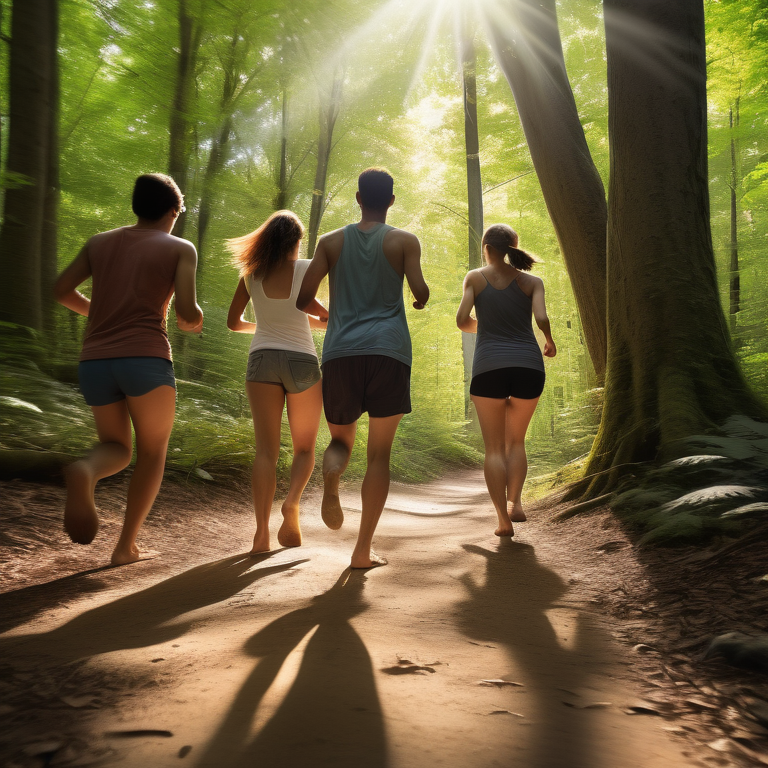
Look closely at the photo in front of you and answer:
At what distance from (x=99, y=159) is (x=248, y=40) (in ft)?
10.4

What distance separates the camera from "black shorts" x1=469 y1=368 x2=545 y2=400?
4582mm

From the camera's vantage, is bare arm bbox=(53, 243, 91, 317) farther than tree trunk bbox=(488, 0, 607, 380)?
No

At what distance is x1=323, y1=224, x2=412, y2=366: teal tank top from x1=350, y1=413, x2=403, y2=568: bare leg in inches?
15.7

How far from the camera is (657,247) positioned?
5070 millimetres

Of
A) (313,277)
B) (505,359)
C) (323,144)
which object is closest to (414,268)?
(313,277)

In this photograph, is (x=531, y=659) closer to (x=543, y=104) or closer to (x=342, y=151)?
(x=543, y=104)

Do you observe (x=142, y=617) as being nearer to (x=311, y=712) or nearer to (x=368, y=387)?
(x=311, y=712)

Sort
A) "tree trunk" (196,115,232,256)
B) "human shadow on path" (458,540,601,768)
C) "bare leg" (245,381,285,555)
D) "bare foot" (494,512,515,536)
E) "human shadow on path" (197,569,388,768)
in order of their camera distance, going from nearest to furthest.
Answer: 1. "human shadow on path" (197,569,388,768)
2. "human shadow on path" (458,540,601,768)
3. "bare leg" (245,381,285,555)
4. "bare foot" (494,512,515,536)
5. "tree trunk" (196,115,232,256)

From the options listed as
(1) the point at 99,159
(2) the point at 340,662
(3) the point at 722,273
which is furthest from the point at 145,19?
(3) the point at 722,273

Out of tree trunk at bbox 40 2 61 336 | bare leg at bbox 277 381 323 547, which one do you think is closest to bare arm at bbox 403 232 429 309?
bare leg at bbox 277 381 323 547

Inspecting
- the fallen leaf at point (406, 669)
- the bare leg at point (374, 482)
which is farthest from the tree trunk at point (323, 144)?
the fallen leaf at point (406, 669)

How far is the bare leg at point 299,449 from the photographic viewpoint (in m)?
3.91

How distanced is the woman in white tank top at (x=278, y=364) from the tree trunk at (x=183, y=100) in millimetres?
4930

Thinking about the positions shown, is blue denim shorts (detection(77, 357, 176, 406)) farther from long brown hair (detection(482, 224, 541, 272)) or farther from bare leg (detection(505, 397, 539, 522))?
long brown hair (detection(482, 224, 541, 272))
